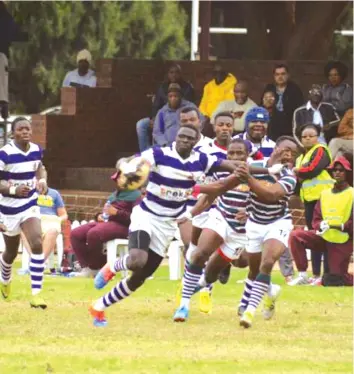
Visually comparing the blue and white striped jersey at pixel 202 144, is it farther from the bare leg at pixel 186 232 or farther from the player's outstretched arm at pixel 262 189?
the player's outstretched arm at pixel 262 189

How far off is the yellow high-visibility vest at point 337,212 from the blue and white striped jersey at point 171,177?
5887 mm

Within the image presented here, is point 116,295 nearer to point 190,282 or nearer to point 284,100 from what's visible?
point 190,282

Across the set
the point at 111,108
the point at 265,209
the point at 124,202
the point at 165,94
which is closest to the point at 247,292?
the point at 265,209

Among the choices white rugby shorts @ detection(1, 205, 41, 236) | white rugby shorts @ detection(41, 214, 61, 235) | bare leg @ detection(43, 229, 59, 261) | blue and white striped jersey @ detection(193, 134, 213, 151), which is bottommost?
bare leg @ detection(43, 229, 59, 261)

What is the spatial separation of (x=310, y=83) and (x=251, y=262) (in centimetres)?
1251

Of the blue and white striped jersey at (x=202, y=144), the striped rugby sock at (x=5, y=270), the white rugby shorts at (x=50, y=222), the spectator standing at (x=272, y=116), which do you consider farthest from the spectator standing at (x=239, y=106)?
the striped rugby sock at (x=5, y=270)

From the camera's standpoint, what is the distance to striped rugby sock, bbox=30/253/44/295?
18594 mm

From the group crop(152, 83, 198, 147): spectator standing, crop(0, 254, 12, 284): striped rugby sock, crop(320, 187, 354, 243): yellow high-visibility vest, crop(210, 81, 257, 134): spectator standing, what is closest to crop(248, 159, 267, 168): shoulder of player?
crop(0, 254, 12, 284): striped rugby sock

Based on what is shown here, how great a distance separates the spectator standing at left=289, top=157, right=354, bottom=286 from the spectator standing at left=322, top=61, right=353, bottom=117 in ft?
14.1

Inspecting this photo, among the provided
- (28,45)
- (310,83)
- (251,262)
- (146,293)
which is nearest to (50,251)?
(146,293)

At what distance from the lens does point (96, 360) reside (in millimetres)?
14141

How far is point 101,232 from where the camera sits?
23.2 meters

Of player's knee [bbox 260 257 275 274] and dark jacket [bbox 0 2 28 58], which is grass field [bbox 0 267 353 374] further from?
dark jacket [bbox 0 2 28 58]

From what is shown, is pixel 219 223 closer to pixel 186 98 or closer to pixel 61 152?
pixel 186 98
